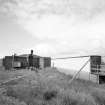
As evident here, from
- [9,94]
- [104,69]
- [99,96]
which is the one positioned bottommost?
[99,96]

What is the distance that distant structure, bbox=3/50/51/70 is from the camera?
28.8 metres

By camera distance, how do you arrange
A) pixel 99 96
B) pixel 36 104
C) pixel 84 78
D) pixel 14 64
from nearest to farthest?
1. pixel 36 104
2. pixel 99 96
3. pixel 84 78
4. pixel 14 64

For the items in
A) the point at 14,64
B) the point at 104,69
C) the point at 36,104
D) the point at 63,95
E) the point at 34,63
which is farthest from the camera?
the point at 34,63

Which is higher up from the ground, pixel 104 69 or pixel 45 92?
pixel 104 69

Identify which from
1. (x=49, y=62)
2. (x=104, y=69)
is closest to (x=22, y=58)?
(x=49, y=62)

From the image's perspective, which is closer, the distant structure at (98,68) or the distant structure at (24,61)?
the distant structure at (98,68)

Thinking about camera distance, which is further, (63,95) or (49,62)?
(49,62)

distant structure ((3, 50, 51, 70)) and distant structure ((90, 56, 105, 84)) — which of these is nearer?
distant structure ((90, 56, 105, 84))

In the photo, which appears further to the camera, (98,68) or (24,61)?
(24,61)

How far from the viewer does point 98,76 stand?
39.7ft

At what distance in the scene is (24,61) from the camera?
30375 mm

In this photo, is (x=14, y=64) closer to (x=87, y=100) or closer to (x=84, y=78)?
(x=84, y=78)

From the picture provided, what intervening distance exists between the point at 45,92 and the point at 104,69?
7.33 metres

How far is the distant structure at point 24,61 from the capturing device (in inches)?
1135
